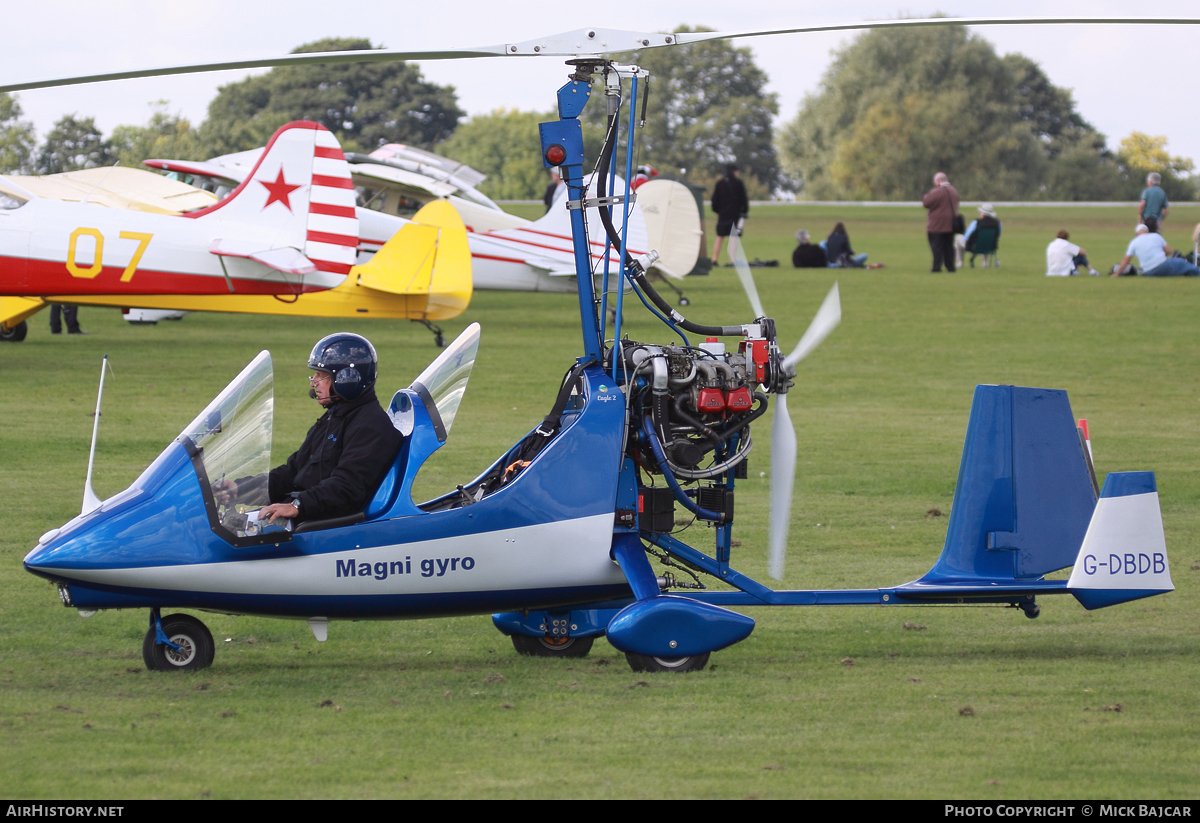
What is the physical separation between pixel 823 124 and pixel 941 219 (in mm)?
57313

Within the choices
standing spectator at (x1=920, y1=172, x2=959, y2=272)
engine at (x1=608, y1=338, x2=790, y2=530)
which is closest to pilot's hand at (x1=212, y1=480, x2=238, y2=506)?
engine at (x1=608, y1=338, x2=790, y2=530)

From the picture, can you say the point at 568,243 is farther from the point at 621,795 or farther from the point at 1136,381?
the point at 621,795

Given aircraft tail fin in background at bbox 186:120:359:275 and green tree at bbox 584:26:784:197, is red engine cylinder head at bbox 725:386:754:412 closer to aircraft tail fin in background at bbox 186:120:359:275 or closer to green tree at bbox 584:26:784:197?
aircraft tail fin in background at bbox 186:120:359:275

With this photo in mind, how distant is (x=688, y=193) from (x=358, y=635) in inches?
791

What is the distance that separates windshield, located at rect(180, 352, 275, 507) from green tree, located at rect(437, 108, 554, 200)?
74.5 meters

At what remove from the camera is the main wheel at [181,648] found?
589cm

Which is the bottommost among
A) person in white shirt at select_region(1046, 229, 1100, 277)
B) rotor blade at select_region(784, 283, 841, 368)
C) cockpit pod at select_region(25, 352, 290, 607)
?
person in white shirt at select_region(1046, 229, 1100, 277)

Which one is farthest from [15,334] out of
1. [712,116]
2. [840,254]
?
[712,116]

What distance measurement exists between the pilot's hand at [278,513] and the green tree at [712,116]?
8712cm

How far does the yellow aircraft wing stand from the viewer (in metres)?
18.6

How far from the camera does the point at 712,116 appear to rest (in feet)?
312

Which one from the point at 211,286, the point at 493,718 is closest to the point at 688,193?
the point at 211,286

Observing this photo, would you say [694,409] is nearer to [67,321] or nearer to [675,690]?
[675,690]

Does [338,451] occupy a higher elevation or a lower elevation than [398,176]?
lower
